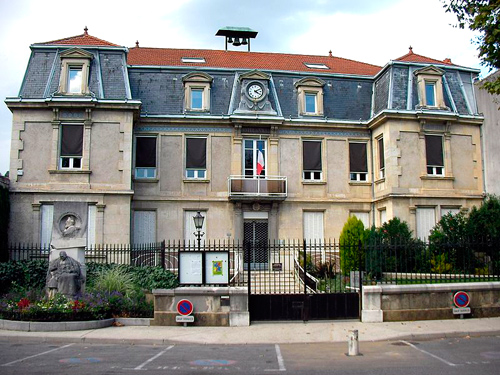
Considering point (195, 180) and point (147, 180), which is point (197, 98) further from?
point (147, 180)

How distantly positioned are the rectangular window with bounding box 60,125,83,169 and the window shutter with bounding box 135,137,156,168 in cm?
280

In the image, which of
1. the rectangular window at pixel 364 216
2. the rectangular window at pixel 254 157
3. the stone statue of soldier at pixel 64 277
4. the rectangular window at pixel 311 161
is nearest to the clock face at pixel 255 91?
the rectangular window at pixel 254 157

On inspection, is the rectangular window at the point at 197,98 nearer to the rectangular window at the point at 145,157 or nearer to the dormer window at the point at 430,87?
the rectangular window at the point at 145,157

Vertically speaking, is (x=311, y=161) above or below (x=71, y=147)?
below

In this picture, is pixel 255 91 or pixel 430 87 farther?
pixel 255 91

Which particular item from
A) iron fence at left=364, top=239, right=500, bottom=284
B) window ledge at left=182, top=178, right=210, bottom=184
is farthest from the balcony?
iron fence at left=364, top=239, right=500, bottom=284

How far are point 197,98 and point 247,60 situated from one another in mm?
5368

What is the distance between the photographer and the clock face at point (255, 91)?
2614 centimetres

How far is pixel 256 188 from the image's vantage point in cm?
2522

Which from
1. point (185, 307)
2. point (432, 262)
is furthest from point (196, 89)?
point (185, 307)

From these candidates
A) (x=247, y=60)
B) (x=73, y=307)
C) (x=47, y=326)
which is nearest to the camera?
(x=47, y=326)

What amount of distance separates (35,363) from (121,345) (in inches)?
109

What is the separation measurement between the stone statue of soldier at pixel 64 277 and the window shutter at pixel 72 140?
8.89 meters

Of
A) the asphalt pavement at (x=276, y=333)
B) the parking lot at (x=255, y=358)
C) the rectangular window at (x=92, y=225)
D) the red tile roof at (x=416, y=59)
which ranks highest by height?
the red tile roof at (x=416, y=59)
